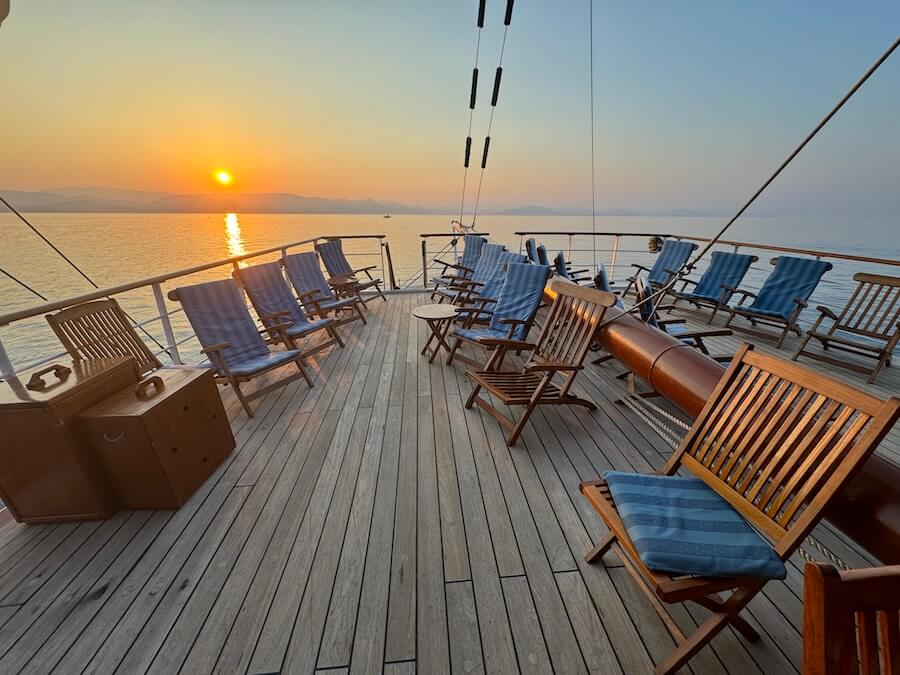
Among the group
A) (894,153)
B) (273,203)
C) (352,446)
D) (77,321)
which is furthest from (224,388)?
(273,203)

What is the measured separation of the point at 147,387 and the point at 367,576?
1.42 meters

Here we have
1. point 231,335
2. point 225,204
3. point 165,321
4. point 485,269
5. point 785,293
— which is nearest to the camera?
point 231,335

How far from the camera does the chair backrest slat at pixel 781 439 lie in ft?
2.98

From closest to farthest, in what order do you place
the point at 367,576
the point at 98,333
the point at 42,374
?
the point at 367,576, the point at 42,374, the point at 98,333

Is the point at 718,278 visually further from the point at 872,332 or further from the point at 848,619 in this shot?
the point at 848,619

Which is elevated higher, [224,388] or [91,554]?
[91,554]

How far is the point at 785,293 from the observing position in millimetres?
3984

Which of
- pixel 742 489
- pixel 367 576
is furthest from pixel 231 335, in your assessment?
pixel 742 489

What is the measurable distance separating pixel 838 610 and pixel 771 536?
67 cm

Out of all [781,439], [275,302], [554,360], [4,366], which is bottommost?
[275,302]

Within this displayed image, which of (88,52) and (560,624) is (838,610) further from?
(88,52)

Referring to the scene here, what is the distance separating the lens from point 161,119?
663 cm

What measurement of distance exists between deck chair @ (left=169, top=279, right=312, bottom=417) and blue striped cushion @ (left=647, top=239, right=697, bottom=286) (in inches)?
201

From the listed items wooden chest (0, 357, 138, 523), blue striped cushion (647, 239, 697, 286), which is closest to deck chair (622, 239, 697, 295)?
blue striped cushion (647, 239, 697, 286)
